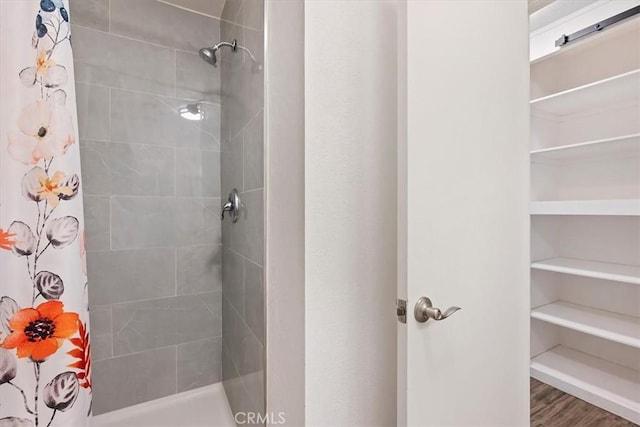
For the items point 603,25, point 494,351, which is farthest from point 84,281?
point 603,25

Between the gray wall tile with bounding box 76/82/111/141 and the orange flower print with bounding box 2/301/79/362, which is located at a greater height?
the gray wall tile with bounding box 76/82/111/141

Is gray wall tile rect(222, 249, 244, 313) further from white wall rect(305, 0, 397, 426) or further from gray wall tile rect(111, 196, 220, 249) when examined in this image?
white wall rect(305, 0, 397, 426)

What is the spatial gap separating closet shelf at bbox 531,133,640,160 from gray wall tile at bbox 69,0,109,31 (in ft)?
7.60

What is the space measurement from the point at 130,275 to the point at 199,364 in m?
0.60

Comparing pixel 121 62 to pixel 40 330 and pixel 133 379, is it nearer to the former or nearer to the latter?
pixel 40 330

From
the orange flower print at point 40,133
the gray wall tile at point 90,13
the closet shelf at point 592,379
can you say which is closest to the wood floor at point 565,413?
the closet shelf at point 592,379

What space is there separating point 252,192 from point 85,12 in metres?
1.22

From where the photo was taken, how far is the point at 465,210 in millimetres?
861

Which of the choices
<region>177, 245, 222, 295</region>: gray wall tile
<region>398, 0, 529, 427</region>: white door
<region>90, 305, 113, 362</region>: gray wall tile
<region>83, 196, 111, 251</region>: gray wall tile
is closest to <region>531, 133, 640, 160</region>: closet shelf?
<region>398, 0, 529, 427</region>: white door

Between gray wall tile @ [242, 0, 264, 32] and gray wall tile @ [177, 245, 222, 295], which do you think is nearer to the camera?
gray wall tile @ [242, 0, 264, 32]

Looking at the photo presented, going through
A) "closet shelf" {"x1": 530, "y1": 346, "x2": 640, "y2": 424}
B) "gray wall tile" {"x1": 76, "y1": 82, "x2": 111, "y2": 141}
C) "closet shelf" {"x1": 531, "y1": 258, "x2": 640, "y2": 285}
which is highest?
"gray wall tile" {"x1": 76, "y1": 82, "x2": 111, "y2": 141}

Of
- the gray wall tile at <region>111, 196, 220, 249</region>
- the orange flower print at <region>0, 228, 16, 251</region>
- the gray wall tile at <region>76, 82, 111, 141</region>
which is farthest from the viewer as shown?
the gray wall tile at <region>111, 196, 220, 249</region>

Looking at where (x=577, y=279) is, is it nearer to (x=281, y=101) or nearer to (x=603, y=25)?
(x=603, y=25)

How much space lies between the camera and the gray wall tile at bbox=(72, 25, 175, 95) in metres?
1.34
